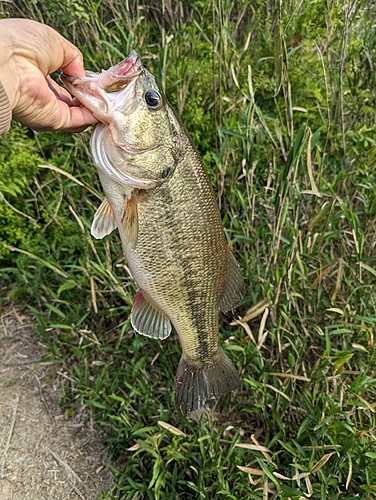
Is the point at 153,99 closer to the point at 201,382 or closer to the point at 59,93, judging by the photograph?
the point at 59,93

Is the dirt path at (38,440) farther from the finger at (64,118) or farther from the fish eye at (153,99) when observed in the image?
the fish eye at (153,99)

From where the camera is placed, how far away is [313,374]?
6.55 ft

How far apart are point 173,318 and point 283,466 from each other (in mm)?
914

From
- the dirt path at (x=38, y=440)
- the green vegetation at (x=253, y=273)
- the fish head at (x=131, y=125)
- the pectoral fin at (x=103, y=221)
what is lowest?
the dirt path at (x=38, y=440)

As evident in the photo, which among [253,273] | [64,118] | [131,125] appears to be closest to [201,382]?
[253,273]

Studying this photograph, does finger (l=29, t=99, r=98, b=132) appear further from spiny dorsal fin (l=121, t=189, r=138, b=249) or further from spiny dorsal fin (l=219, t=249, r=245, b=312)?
spiny dorsal fin (l=219, t=249, r=245, b=312)

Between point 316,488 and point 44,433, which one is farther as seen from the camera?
point 44,433

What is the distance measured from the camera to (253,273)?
238 centimetres

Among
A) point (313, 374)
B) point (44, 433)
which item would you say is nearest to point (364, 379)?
point (313, 374)

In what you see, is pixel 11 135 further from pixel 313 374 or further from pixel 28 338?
pixel 313 374

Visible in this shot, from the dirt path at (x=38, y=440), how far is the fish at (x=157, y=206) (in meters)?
1.10

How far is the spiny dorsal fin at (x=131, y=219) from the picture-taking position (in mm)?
1434

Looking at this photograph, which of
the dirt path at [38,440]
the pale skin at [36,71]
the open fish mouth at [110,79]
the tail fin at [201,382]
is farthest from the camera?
the dirt path at [38,440]

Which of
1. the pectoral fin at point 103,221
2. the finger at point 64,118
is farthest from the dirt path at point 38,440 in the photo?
the finger at point 64,118
